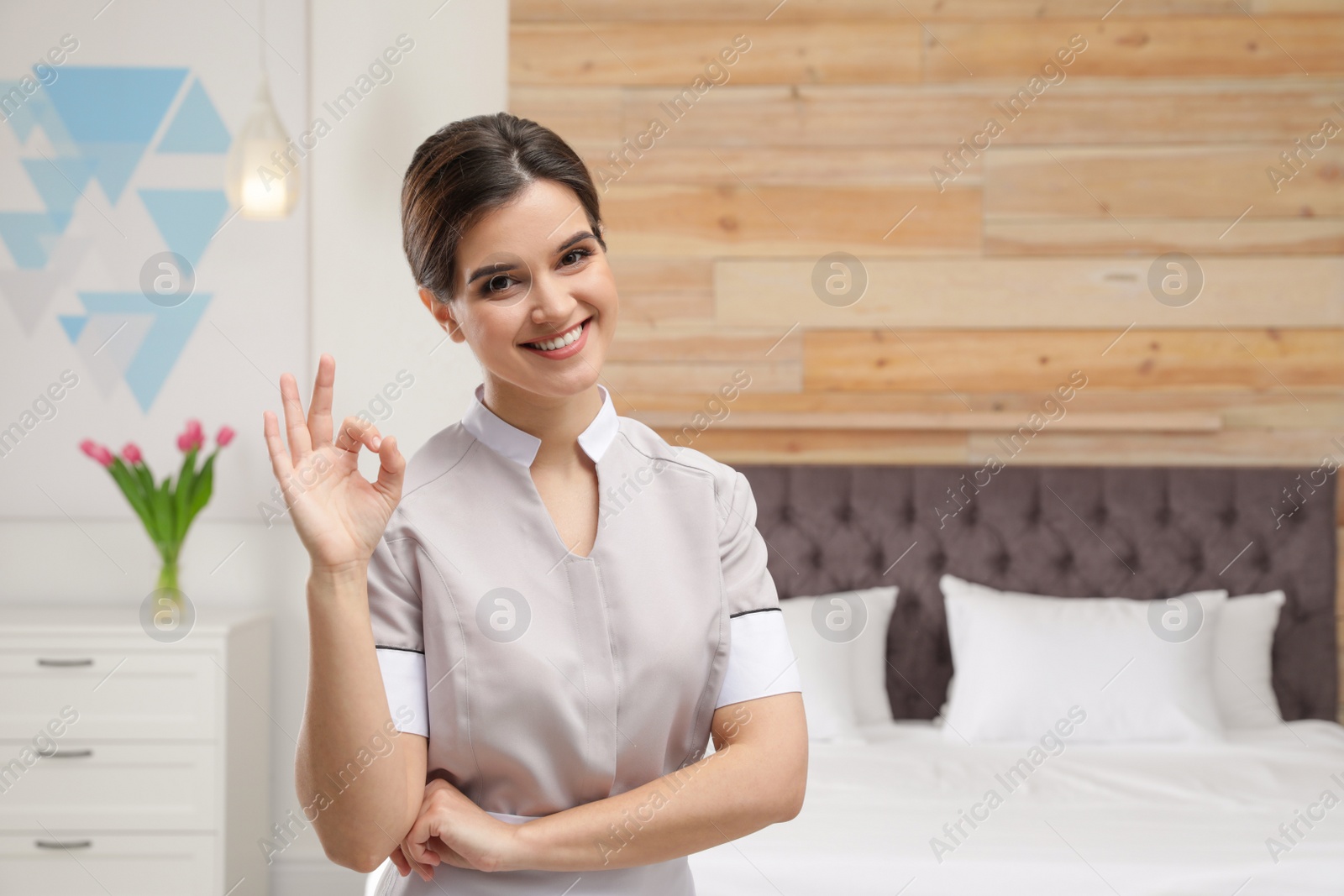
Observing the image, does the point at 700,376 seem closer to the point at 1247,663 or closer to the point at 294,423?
the point at 1247,663

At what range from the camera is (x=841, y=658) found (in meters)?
2.77

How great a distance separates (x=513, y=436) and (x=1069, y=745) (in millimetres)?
2090

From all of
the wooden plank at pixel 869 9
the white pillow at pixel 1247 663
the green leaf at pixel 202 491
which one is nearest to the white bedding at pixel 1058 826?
the white pillow at pixel 1247 663

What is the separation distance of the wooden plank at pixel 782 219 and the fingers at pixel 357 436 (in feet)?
7.79

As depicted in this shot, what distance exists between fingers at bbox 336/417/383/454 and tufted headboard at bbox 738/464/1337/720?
87.6 inches

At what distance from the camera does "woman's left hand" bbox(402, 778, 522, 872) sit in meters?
0.91

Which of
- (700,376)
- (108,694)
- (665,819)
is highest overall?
(665,819)

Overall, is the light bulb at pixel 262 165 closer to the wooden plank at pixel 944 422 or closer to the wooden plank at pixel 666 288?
the wooden plank at pixel 666 288

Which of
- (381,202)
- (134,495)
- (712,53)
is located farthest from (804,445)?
(134,495)

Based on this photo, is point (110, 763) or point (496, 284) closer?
point (496, 284)

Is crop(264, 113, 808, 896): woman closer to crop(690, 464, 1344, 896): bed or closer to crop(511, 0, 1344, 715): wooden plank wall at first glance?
crop(690, 464, 1344, 896): bed

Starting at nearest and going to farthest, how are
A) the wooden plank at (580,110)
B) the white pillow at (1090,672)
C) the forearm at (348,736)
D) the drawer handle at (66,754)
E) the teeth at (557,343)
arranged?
the forearm at (348,736)
the teeth at (557,343)
the white pillow at (1090,672)
the drawer handle at (66,754)
the wooden plank at (580,110)

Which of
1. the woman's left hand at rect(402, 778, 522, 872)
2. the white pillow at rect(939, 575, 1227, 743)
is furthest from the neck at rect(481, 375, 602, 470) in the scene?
the white pillow at rect(939, 575, 1227, 743)

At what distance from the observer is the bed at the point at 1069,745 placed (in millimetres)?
1905
